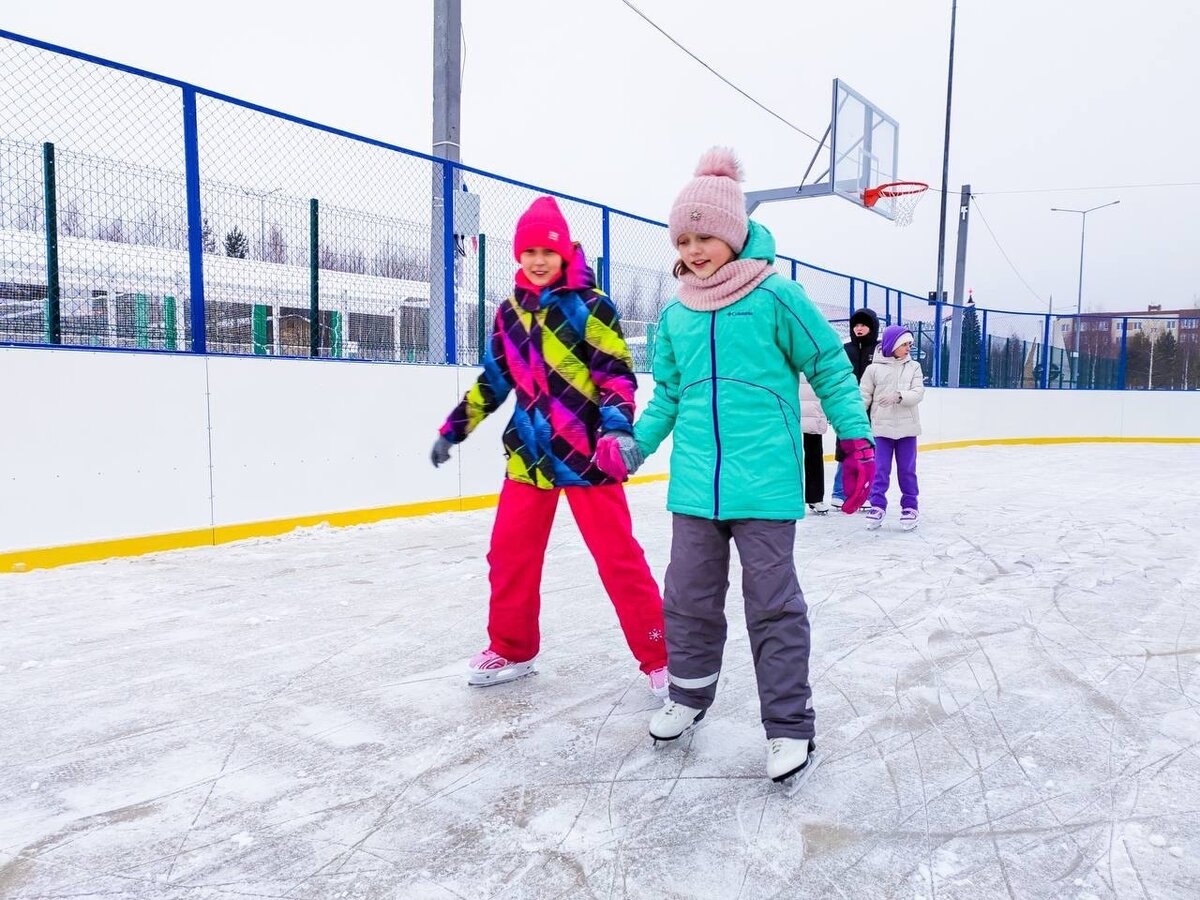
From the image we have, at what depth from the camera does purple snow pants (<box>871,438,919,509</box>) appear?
5.51 meters

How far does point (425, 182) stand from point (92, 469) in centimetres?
293

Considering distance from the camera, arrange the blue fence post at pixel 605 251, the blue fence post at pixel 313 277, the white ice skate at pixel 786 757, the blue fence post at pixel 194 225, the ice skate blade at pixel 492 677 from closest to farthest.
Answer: the white ice skate at pixel 786 757
the ice skate blade at pixel 492 677
the blue fence post at pixel 194 225
the blue fence post at pixel 313 277
the blue fence post at pixel 605 251

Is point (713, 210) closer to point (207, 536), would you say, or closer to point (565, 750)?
point (565, 750)

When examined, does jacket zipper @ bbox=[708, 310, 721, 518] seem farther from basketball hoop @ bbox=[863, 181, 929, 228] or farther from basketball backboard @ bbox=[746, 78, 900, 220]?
basketball hoop @ bbox=[863, 181, 929, 228]

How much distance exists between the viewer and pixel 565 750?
2.06 metres

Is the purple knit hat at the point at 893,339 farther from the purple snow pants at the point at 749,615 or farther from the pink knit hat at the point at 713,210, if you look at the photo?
the purple snow pants at the point at 749,615

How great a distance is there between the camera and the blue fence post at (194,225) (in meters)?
4.58

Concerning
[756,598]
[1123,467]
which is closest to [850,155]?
[1123,467]

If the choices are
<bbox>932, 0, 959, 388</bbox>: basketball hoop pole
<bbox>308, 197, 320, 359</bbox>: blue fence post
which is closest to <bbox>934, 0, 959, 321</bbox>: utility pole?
<bbox>932, 0, 959, 388</bbox>: basketball hoop pole

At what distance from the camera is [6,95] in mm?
3855

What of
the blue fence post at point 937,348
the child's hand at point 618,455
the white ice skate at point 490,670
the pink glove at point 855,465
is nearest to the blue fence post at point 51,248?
the white ice skate at point 490,670

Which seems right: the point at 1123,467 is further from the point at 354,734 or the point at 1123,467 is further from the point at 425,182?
the point at 354,734

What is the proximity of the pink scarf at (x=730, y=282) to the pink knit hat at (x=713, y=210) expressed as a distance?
67 mm

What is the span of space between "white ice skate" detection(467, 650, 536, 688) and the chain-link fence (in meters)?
2.98
